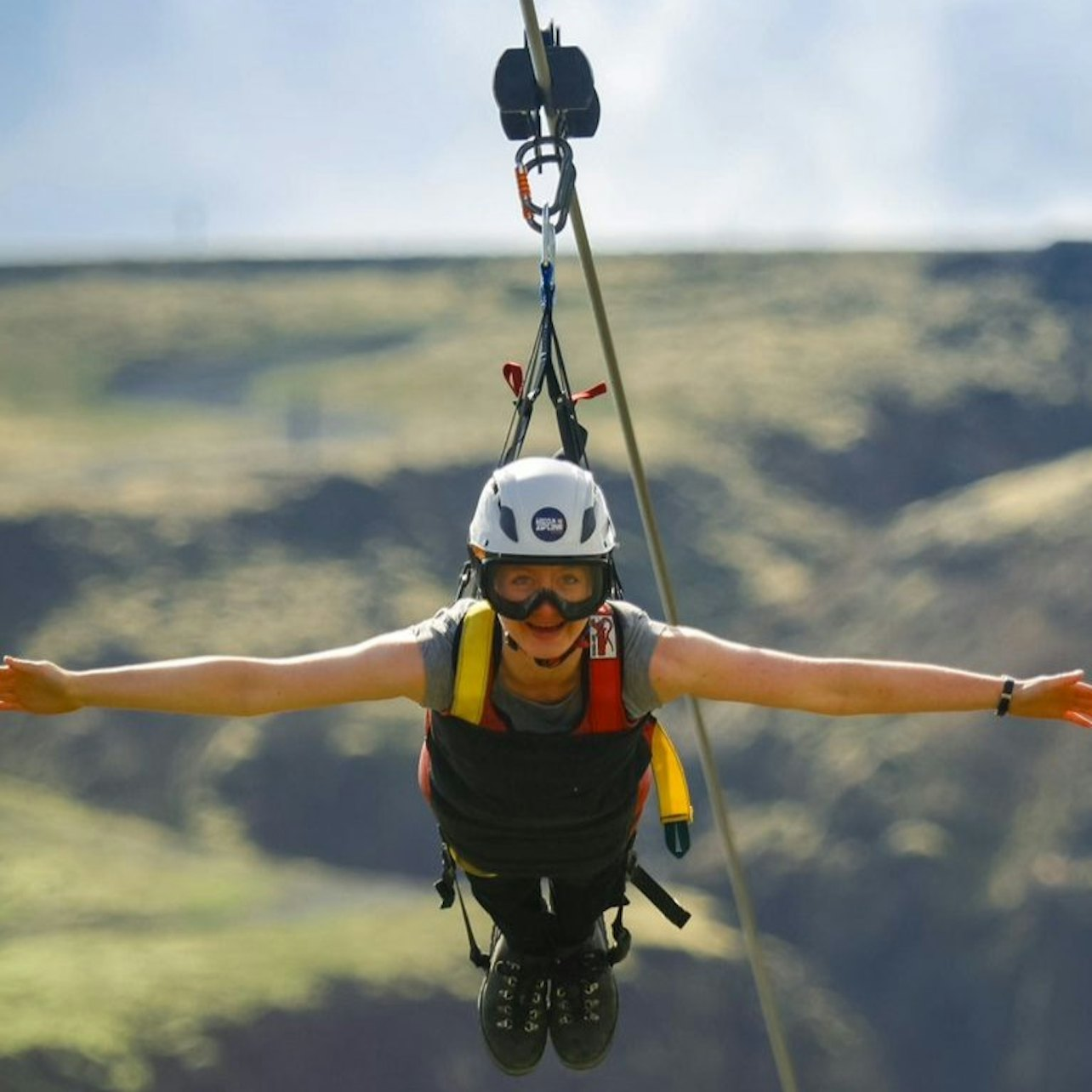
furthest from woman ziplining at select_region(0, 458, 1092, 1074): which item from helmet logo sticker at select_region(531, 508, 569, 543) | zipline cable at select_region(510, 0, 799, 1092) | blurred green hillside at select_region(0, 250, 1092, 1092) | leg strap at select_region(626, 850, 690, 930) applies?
blurred green hillside at select_region(0, 250, 1092, 1092)

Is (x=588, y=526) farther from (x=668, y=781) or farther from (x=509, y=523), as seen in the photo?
(x=668, y=781)

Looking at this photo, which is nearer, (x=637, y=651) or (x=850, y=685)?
(x=850, y=685)

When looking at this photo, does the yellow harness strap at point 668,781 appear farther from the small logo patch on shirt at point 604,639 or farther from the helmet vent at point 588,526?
the helmet vent at point 588,526

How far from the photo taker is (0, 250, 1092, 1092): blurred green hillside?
3975 cm

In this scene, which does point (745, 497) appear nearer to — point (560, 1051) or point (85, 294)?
point (85, 294)

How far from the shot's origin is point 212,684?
6.31 meters

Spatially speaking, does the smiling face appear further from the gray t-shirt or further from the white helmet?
the gray t-shirt

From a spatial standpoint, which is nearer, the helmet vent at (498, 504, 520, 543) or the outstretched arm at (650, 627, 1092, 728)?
the outstretched arm at (650, 627, 1092, 728)

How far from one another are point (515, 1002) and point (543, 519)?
2470mm

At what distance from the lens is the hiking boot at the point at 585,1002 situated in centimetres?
838

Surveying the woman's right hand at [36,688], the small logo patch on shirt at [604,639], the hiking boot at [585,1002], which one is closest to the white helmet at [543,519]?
the small logo patch on shirt at [604,639]

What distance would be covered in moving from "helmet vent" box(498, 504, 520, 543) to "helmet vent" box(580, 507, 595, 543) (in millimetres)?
199

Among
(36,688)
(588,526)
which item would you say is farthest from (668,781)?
(36,688)

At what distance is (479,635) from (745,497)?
4980 centimetres
